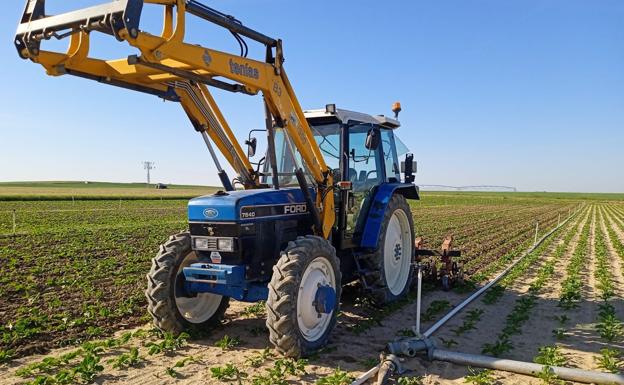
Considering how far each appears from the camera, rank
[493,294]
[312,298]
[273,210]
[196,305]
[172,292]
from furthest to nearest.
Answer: [493,294] < [196,305] < [273,210] < [172,292] < [312,298]

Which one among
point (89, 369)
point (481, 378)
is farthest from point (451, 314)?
point (89, 369)

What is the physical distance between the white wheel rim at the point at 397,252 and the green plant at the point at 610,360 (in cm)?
291

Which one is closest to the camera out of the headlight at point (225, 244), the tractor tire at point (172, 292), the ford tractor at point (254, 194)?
the ford tractor at point (254, 194)

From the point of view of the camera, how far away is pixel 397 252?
786 centimetres

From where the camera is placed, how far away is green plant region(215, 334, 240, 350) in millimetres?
5438

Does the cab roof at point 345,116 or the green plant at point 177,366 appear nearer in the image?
the green plant at point 177,366

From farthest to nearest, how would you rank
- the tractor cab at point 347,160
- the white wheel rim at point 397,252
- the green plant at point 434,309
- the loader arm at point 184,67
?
the white wheel rim at point 397,252, the green plant at point 434,309, the tractor cab at point 347,160, the loader arm at point 184,67

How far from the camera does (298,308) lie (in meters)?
5.09

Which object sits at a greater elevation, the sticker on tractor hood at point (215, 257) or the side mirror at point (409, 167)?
the side mirror at point (409, 167)

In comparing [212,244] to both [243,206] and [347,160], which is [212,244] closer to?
[243,206]

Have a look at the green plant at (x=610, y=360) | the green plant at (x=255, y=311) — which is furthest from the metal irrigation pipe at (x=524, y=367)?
the green plant at (x=255, y=311)

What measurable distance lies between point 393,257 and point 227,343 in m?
3.26

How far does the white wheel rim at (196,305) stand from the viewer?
19.1ft

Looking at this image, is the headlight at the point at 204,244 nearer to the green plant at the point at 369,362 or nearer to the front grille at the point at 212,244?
the front grille at the point at 212,244
